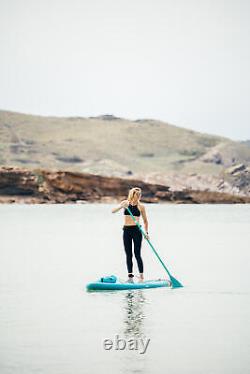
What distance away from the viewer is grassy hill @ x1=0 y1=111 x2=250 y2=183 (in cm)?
16925

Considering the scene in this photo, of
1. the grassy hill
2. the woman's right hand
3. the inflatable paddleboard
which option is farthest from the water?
the grassy hill

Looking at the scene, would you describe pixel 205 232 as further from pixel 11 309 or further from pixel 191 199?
pixel 191 199

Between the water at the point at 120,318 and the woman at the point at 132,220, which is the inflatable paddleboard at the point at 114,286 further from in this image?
the woman at the point at 132,220

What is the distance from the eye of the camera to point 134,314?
12.6 meters

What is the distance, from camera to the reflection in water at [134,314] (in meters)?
11.2

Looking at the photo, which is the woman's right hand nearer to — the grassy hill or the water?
the water

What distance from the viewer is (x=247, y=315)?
41.6ft

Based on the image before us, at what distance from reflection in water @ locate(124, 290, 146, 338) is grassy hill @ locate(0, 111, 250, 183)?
145 metres

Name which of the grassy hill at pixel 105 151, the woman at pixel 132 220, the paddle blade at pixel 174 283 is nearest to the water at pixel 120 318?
the paddle blade at pixel 174 283

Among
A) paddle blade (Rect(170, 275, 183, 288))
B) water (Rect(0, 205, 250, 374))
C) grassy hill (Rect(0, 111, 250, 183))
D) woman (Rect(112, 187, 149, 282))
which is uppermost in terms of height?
grassy hill (Rect(0, 111, 250, 183))

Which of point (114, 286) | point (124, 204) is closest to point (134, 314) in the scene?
point (114, 286)

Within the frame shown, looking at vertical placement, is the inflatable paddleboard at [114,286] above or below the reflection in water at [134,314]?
above

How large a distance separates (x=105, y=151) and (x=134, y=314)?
173m

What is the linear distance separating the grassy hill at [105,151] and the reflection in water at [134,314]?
145m
